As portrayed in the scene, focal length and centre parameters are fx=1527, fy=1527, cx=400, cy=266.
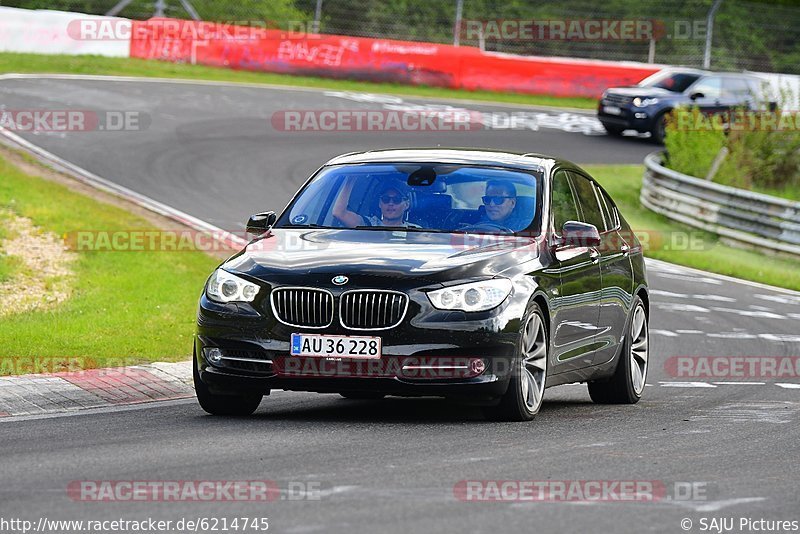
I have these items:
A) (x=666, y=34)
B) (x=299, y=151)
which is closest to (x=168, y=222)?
(x=299, y=151)

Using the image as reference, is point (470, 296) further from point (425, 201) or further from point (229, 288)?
point (229, 288)

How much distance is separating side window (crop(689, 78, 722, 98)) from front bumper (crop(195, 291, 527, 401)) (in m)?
27.4

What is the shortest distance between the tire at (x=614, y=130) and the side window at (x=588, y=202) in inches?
927

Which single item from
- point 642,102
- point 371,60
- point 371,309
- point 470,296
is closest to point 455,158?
point 470,296

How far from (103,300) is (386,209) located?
209 inches

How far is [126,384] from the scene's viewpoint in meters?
10.4

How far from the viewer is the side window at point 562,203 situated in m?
9.89

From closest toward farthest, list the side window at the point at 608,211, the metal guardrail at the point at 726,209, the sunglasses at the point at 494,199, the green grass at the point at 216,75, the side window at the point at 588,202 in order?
the sunglasses at the point at 494,199 < the side window at the point at 588,202 < the side window at the point at 608,211 < the metal guardrail at the point at 726,209 < the green grass at the point at 216,75

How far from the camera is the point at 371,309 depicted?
335 inches

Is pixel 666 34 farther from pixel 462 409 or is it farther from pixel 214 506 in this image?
pixel 214 506

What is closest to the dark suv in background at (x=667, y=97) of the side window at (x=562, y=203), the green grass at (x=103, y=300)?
the green grass at (x=103, y=300)

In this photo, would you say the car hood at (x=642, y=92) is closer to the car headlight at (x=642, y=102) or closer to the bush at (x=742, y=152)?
the car headlight at (x=642, y=102)

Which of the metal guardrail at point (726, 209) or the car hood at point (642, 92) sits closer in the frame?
the metal guardrail at point (726, 209)

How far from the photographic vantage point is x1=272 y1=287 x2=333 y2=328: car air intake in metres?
8.53
